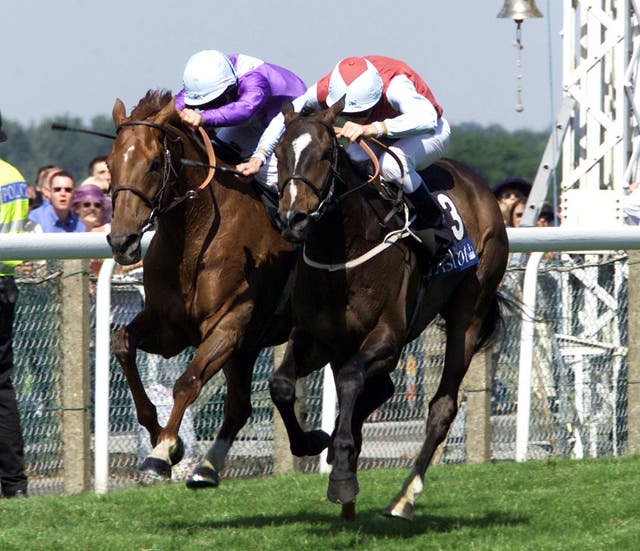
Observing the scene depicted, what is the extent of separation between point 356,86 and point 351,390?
1240mm

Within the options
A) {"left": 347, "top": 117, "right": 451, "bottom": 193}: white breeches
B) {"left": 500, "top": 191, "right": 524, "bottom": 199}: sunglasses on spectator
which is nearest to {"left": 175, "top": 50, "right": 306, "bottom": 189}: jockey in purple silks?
{"left": 347, "top": 117, "right": 451, "bottom": 193}: white breeches

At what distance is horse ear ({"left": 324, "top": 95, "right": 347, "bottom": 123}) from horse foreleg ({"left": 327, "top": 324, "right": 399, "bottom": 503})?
0.85 m

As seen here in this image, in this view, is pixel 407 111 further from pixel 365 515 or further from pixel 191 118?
pixel 365 515

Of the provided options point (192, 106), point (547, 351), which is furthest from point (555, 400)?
point (192, 106)

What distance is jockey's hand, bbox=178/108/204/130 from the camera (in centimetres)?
604

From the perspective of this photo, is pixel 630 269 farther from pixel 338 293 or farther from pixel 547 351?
pixel 338 293

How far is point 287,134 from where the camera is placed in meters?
5.46

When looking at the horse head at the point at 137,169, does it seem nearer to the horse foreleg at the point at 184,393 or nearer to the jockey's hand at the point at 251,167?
the jockey's hand at the point at 251,167

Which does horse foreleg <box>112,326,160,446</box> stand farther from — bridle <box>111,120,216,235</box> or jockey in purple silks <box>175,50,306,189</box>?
jockey in purple silks <box>175,50,306,189</box>

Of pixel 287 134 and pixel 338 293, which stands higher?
pixel 287 134

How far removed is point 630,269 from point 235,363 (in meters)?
2.77

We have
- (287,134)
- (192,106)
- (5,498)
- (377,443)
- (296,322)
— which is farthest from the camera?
(377,443)

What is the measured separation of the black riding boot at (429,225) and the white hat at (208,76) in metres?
0.94

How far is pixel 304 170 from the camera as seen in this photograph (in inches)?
210
